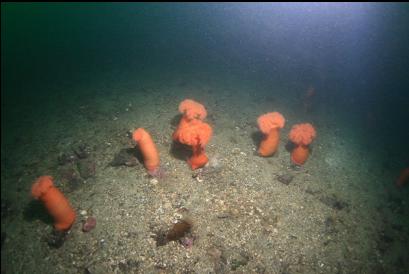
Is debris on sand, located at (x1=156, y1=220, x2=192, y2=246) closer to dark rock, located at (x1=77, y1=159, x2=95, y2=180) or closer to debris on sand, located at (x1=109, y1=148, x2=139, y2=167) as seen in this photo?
debris on sand, located at (x1=109, y1=148, x2=139, y2=167)

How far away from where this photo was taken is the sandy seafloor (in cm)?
418

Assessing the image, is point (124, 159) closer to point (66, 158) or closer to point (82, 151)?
point (82, 151)

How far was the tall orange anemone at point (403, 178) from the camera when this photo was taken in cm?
602

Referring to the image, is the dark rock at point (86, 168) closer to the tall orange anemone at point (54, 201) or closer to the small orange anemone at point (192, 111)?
the tall orange anemone at point (54, 201)

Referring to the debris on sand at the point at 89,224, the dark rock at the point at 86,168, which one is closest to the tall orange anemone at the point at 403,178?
the debris on sand at the point at 89,224

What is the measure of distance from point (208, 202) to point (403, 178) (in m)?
4.61

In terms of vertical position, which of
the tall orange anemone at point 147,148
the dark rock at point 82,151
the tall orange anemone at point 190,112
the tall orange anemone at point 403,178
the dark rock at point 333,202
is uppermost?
the tall orange anemone at point 190,112

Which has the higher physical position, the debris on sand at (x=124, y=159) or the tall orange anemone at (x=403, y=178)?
the debris on sand at (x=124, y=159)

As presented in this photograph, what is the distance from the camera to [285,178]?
5.51 m

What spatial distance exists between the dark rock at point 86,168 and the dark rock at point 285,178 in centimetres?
378

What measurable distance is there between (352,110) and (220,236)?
7.38m

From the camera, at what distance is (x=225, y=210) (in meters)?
4.75

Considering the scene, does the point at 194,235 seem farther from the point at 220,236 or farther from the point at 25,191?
the point at 25,191

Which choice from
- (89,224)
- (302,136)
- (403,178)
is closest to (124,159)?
(89,224)
